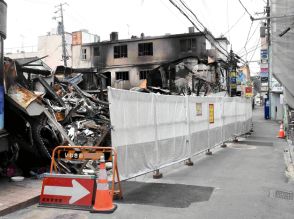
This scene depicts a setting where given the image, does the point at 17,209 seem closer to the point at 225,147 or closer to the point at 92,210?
the point at 92,210

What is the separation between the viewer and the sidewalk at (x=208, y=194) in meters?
6.20

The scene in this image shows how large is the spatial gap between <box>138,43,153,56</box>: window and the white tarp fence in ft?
98.8

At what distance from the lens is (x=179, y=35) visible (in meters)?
43.3

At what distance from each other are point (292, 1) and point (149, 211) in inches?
313

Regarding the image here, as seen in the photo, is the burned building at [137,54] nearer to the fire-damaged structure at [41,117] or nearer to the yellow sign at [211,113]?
the yellow sign at [211,113]

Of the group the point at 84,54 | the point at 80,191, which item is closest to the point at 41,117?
the point at 80,191

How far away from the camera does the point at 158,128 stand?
31.0ft

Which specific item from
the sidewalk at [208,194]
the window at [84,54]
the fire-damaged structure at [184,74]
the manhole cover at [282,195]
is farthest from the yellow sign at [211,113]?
the window at [84,54]

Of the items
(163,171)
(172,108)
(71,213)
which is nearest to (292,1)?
(172,108)

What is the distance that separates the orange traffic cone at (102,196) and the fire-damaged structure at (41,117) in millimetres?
2566

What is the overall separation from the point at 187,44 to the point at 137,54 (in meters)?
6.48

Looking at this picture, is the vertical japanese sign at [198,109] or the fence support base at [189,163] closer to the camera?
the fence support base at [189,163]

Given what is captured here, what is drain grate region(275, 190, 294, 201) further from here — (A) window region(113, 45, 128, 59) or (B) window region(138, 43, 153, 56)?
(A) window region(113, 45, 128, 59)

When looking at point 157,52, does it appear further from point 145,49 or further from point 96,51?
point 96,51
